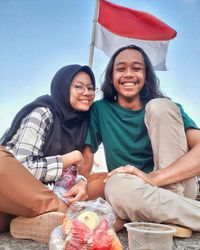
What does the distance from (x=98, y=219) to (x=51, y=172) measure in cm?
65

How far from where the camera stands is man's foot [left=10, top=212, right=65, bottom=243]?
1.85m

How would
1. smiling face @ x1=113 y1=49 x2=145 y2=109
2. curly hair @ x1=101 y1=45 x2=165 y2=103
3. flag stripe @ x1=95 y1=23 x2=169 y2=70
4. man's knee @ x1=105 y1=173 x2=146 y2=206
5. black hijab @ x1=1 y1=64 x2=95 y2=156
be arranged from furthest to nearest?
flag stripe @ x1=95 y1=23 x2=169 y2=70 → curly hair @ x1=101 y1=45 x2=165 y2=103 → smiling face @ x1=113 y1=49 x2=145 y2=109 → black hijab @ x1=1 y1=64 x2=95 y2=156 → man's knee @ x1=105 y1=173 x2=146 y2=206

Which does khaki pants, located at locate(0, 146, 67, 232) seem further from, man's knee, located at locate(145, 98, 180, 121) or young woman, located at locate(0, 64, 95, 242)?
man's knee, located at locate(145, 98, 180, 121)

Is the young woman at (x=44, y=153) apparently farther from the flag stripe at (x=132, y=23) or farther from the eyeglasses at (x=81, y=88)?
the flag stripe at (x=132, y=23)

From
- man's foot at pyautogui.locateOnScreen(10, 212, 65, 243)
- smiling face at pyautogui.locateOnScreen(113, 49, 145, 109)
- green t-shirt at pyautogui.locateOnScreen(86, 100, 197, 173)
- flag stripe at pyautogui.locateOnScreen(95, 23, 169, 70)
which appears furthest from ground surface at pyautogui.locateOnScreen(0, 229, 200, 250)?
flag stripe at pyautogui.locateOnScreen(95, 23, 169, 70)


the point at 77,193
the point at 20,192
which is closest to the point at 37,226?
the point at 20,192

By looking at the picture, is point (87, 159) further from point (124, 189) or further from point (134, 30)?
point (134, 30)

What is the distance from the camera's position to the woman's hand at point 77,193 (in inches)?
85.1

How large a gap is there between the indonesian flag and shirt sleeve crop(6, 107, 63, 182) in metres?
4.81

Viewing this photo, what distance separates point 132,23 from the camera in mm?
7152

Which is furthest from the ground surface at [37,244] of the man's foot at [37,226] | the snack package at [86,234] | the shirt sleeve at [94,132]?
the shirt sleeve at [94,132]

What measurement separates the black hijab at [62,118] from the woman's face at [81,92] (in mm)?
35

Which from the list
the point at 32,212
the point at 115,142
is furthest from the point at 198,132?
the point at 32,212

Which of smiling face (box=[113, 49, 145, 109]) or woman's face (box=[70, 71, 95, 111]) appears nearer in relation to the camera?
woman's face (box=[70, 71, 95, 111])
